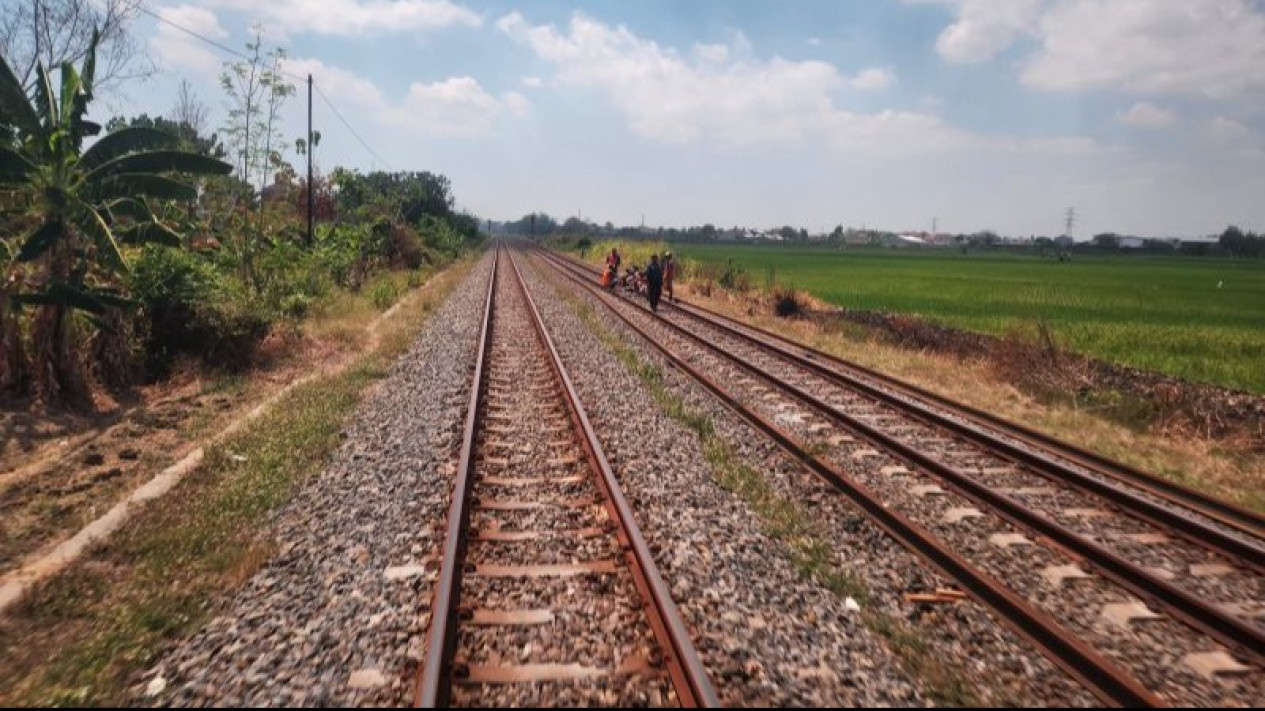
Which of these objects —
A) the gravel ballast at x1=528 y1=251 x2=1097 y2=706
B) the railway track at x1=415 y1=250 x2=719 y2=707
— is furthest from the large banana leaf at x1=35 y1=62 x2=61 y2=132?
the gravel ballast at x1=528 y1=251 x2=1097 y2=706

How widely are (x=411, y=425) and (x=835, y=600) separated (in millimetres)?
5645

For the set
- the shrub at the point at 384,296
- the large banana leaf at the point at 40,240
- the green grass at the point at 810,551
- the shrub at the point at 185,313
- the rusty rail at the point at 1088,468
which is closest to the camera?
the green grass at the point at 810,551

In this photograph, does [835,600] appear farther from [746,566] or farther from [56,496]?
[56,496]

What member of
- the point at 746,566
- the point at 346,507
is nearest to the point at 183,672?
the point at 346,507

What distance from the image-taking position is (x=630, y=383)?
11.5 metres

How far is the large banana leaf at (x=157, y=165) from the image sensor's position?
9914 millimetres

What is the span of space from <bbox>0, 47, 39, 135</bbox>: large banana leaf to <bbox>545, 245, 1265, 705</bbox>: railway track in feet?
30.3

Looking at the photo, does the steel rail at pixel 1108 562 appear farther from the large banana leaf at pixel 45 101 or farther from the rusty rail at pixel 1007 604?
the large banana leaf at pixel 45 101

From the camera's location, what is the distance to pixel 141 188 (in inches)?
410

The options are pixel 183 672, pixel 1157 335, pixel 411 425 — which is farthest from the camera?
pixel 1157 335

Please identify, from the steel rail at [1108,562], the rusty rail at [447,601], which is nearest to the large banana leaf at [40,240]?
the rusty rail at [447,601]

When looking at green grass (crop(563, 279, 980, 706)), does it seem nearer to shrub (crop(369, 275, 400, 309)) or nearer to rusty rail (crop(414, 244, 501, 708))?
rusty rail (crop(414, 244, 501, 708))

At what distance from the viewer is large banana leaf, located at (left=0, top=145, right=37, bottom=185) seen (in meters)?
8.65

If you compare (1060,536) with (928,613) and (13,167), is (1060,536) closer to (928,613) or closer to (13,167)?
(928,613)
